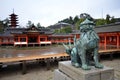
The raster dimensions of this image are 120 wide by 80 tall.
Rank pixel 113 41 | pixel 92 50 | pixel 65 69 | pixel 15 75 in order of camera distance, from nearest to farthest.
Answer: pixel 92 50
pixel 65 69
pixel 15 75
pixel 113 41

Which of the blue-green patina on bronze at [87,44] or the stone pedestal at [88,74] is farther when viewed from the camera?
the blue-green patina on bronze at [87,44]

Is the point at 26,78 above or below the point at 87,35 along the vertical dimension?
below

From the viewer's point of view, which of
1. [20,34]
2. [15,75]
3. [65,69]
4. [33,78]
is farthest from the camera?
[20,34]

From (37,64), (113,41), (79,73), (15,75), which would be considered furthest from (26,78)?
(113,41)

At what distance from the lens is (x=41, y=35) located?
78.0 ft

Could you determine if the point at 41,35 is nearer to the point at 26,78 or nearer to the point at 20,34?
the point at 20,34

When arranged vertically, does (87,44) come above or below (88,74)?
above

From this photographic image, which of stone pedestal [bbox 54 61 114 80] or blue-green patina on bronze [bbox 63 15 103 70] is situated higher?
blue-green patina on bronze [bbox 63 15 103 70]

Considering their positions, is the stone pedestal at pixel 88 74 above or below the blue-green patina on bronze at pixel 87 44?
below

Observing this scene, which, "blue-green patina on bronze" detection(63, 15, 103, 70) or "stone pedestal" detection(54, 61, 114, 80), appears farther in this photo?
"blue-green patina on bronze" detection(63, 15, 103, 70)

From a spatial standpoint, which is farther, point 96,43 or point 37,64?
point 37,64

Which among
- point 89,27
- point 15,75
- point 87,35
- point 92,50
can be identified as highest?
point 89,27

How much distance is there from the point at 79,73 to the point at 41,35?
21.4m

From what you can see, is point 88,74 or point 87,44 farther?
point 87,44
